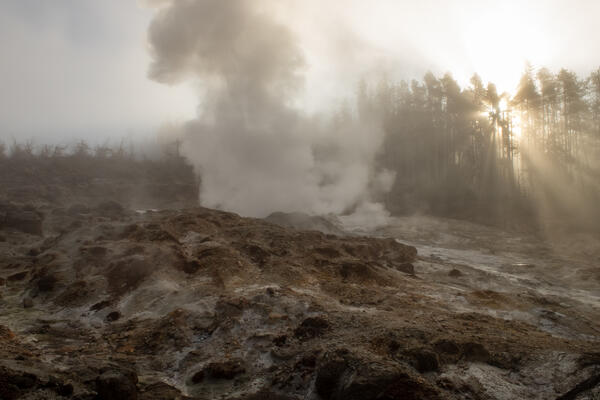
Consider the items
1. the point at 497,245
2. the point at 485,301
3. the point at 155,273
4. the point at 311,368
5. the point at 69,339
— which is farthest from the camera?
the point at 497,245

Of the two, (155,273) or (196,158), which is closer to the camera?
(155,273)

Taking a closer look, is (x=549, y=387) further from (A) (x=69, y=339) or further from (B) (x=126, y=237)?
(B) (x=126, y=237)

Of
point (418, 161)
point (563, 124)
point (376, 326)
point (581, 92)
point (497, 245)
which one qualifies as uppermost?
point (581, 92)

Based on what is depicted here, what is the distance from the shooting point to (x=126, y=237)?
19.9 meters

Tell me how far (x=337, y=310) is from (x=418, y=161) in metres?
43.8

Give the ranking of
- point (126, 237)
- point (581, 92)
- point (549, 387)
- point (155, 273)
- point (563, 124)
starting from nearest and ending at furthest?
point (549, 387)
point (155, 273)
point (126, 237)
point (581, 92)
point (563, 124)

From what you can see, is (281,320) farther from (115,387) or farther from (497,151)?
(497,151)

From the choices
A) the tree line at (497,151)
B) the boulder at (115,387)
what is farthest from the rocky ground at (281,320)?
the tree line at (497,151)

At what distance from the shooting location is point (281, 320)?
32.9ft

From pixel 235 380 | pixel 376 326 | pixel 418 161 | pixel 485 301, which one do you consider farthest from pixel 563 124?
pixel 235 380

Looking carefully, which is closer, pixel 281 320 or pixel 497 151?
pixel 281 320

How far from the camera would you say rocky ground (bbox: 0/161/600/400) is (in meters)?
6.73

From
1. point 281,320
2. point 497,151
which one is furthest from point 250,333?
point 497,151

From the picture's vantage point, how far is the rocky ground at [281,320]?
673 cm
